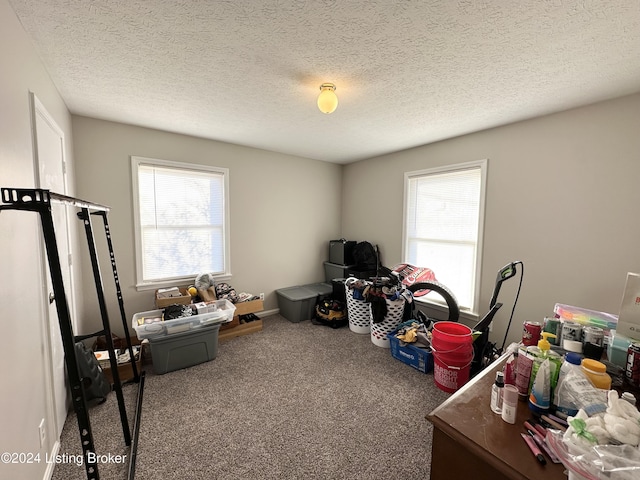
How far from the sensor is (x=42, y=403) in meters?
1.49

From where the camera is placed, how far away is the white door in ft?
5.33

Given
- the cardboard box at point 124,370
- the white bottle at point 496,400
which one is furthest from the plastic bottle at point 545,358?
the cardboard box at point 124,370

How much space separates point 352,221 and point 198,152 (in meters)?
2.64

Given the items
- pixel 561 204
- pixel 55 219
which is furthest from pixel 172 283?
pixel 561 204

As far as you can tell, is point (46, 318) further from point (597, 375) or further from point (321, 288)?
point (321, 288)

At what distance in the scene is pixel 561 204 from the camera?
2461mm

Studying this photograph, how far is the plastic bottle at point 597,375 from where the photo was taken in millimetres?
989

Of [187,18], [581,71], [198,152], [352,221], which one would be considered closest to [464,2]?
[581,71]

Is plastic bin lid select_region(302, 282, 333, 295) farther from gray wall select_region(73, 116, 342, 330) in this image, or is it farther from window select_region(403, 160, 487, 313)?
window select_region(403, 160, 487, 313)

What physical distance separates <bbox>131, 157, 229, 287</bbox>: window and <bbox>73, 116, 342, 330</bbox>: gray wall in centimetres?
10

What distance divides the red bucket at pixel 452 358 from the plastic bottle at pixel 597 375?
122 cm

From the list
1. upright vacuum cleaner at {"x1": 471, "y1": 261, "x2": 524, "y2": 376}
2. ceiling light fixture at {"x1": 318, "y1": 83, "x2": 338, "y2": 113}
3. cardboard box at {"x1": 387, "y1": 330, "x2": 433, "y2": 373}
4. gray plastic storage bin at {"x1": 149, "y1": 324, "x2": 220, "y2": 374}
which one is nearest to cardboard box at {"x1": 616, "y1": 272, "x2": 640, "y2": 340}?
upright vacuum cleaner at {"x1": 471, "y1": 261, "x2": 524, "y2": 376}

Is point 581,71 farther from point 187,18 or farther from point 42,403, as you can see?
point 42,403

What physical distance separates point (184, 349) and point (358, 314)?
6.76ft
